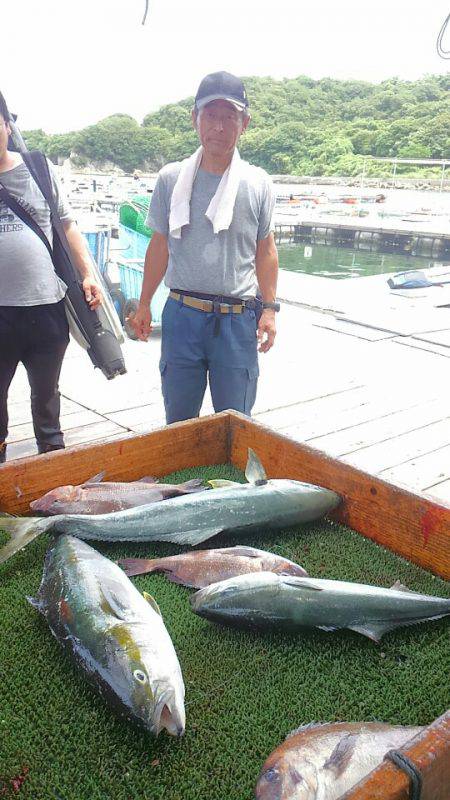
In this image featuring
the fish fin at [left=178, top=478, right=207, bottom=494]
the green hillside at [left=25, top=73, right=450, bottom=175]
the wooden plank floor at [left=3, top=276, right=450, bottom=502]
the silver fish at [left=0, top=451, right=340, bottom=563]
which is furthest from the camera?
the green hillside at [left=25, top=73, right=450, bottom=175]

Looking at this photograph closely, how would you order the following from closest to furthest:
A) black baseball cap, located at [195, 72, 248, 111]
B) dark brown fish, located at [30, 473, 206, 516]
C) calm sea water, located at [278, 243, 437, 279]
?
dark brown fish, located at [30, 473, 206, 516], black baseball cap, located at [195, 72, 248, 111], calm sea water, located at [278, 243, 437, 279]

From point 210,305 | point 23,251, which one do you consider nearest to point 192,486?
point 210,305

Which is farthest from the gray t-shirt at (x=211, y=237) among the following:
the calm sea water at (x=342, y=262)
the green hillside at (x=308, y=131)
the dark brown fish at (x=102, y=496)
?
the green hillside at (x=308, y=131)

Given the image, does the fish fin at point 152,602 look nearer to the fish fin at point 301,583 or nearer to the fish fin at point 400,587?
the fish fin at point 301,583

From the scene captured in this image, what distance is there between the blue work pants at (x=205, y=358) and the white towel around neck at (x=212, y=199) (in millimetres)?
422

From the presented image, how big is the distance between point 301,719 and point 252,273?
2.32m

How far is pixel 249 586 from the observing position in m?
1.63

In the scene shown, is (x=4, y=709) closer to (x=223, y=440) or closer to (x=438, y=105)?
(x=223, y=440)

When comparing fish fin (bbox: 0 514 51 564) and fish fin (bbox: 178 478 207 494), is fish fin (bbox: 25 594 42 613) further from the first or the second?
fish fin (bbox: 178 478 207 494)

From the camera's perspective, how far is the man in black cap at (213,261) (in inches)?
119

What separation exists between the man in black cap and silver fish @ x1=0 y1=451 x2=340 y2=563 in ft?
4.05

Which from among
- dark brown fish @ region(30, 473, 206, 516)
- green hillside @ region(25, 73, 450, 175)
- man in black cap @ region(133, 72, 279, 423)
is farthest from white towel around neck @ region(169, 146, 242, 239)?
green hillside @ region(25, 73, 450, 175)

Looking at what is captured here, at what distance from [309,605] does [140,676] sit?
1.60 feet

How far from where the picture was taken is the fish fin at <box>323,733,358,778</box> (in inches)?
46.7
